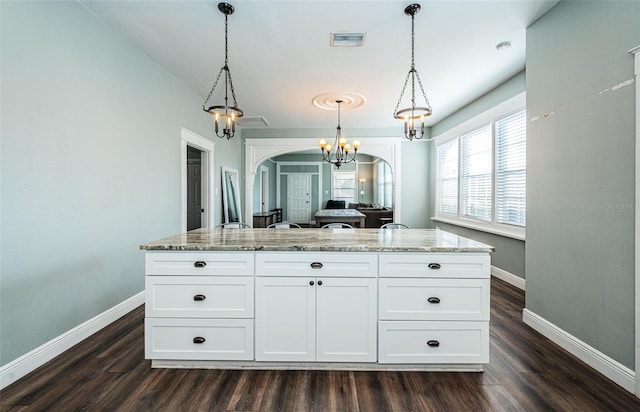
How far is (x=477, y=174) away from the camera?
4.67 meters

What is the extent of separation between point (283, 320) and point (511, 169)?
11.6 ft

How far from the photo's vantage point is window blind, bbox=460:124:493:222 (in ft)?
14.3

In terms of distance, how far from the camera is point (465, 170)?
16.6 ft

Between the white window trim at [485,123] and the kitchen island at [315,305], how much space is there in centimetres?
230

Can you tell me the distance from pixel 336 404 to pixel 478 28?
333 centimetres

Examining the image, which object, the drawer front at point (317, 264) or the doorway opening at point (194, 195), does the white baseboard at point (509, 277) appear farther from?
the doorway opening at point (194, 195)

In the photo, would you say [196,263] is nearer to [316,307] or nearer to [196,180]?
[316,307]

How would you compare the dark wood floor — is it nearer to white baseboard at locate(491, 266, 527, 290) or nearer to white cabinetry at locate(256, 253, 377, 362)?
white cabinetry at locate(256, 253, 377, 362)

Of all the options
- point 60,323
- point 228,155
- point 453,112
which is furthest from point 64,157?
point 453,112

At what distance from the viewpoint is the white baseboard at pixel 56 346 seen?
1.85m

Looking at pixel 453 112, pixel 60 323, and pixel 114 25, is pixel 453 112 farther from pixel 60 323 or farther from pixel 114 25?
→ pixel 60 323

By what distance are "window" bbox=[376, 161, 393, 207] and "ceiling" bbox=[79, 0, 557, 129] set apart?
5235 millimetres

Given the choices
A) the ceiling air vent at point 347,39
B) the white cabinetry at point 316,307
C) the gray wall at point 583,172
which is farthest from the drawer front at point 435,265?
the ceiling air vent at point 347,39

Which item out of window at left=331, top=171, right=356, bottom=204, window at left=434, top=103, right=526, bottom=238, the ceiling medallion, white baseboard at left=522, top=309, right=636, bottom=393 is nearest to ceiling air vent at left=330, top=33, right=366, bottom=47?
the ceiling medallion
